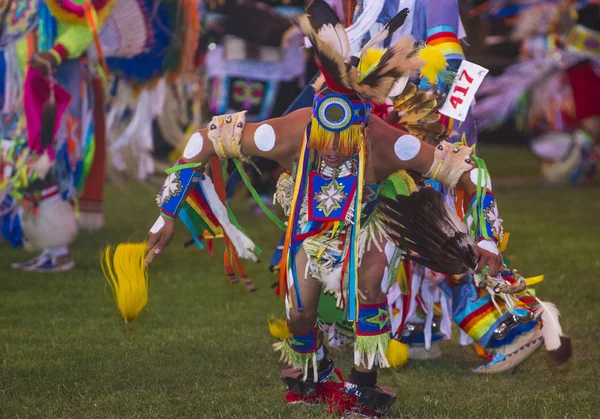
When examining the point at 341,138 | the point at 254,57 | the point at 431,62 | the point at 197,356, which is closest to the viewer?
the point at 341,138

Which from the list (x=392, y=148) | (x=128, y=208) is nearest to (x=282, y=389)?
(x=392, y=148)

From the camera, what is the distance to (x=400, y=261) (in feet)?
10.6

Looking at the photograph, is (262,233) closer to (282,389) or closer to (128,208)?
(128,208)

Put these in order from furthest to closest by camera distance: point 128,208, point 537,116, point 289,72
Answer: point 537,116
point 128,208
point 289,72

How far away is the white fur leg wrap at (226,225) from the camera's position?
10.6 ft

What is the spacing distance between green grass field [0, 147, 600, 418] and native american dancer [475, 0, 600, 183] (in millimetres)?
3834

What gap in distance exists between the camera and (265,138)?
3.07 metres

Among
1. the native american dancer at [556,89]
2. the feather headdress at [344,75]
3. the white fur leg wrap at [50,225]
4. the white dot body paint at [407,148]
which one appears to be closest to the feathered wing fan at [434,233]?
the white dot body paint at [407,148]

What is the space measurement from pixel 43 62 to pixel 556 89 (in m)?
6.32

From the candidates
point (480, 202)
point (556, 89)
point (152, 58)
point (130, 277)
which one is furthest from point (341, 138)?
point (556, 89)

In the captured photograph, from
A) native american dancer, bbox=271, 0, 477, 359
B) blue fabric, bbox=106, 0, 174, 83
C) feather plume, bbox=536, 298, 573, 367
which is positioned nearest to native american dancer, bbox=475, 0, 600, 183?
blue fabric, bbox=106, 0, 174, 83

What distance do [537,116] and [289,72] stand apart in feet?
12.2

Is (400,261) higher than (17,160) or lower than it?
higher

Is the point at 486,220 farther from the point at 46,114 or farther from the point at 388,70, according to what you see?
the point at 46,114
